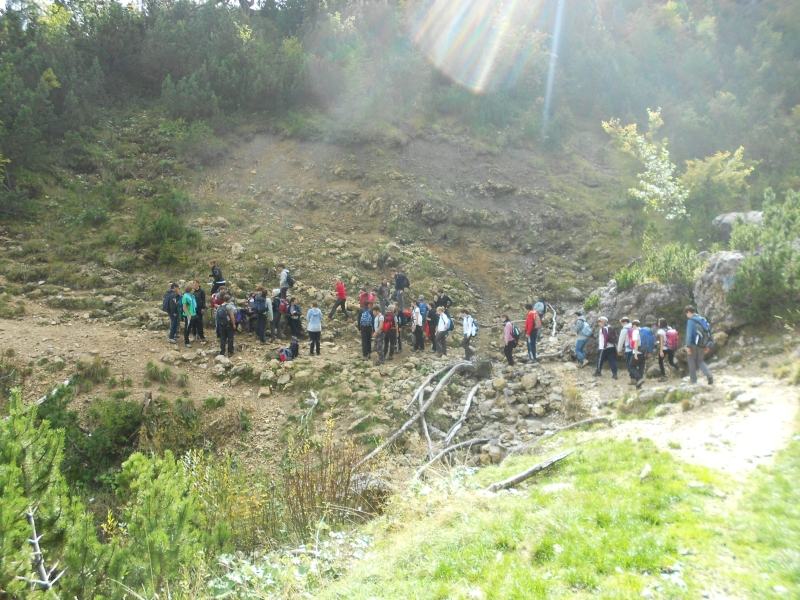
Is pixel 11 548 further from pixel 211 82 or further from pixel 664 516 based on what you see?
pixel 211 82

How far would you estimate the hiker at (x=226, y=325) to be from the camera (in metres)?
13.1

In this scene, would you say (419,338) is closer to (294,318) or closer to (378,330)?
(378,330)

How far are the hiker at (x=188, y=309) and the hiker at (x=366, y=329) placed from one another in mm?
4328

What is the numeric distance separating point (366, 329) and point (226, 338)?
360 centimetres

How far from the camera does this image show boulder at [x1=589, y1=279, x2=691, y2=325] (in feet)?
44.1

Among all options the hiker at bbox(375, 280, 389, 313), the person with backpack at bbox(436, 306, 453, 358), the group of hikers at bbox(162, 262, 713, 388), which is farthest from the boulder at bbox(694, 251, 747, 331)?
the hiker at bbox(375, 280, 389, 313)

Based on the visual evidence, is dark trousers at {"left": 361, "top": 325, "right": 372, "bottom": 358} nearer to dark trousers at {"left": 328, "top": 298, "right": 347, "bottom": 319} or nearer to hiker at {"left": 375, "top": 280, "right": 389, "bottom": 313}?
dark trousers at {"left": 328, "top": 298, "right": 347, "bottom": 319}

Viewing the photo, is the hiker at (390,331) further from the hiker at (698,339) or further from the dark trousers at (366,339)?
the hiker at (698,339)

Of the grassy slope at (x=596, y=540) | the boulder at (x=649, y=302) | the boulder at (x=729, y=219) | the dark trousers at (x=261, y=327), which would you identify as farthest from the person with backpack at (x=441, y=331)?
the boulder at (x=729, y=219)

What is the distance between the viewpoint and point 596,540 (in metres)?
4.49

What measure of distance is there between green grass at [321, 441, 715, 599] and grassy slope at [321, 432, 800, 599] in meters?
0.01

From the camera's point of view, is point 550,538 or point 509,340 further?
point 509,340

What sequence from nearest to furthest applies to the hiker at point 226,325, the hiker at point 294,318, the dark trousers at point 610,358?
the dark trousers at point 610,358 → the hiker at point 226,325 → the hiker at point 294,318

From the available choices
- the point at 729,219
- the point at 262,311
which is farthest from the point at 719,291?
the point at 262,311
